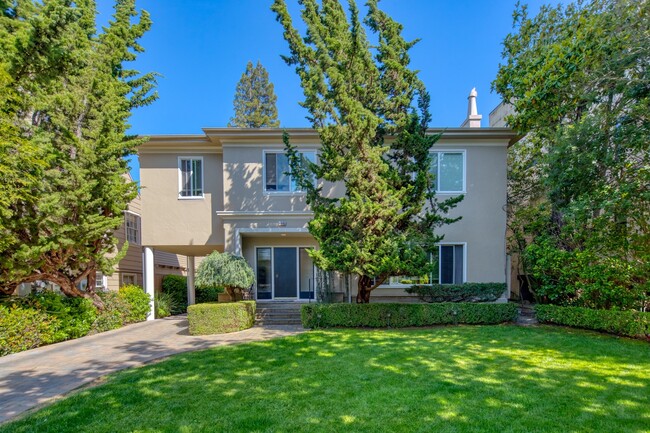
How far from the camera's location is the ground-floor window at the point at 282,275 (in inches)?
489

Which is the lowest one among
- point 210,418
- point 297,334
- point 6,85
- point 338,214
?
point 297,334

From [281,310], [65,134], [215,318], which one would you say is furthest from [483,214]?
[65,134]

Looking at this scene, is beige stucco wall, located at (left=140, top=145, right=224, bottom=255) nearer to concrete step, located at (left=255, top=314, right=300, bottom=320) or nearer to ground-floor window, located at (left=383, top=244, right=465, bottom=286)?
concrete step, located at (left=255, top=314, right=300, bottom=320)

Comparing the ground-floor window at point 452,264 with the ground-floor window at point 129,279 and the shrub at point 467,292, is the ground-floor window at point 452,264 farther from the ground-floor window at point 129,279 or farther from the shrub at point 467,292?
the ground-floor window at point 129,279

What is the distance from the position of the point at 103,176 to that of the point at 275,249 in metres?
6.22

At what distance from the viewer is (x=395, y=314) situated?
9164 mm

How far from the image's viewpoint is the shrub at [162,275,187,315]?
1443 cm

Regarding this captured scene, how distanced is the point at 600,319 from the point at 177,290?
625 inches

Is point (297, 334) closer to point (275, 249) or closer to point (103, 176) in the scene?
point (275, 249)

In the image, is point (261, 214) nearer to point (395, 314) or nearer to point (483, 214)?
point (395, 314)

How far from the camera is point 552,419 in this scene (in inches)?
139

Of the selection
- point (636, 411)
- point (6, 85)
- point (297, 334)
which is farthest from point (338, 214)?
point (6, 85)

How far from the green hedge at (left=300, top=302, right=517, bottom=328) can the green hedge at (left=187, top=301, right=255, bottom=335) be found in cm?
192

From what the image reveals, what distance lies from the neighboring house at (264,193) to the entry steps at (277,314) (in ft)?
4.36
